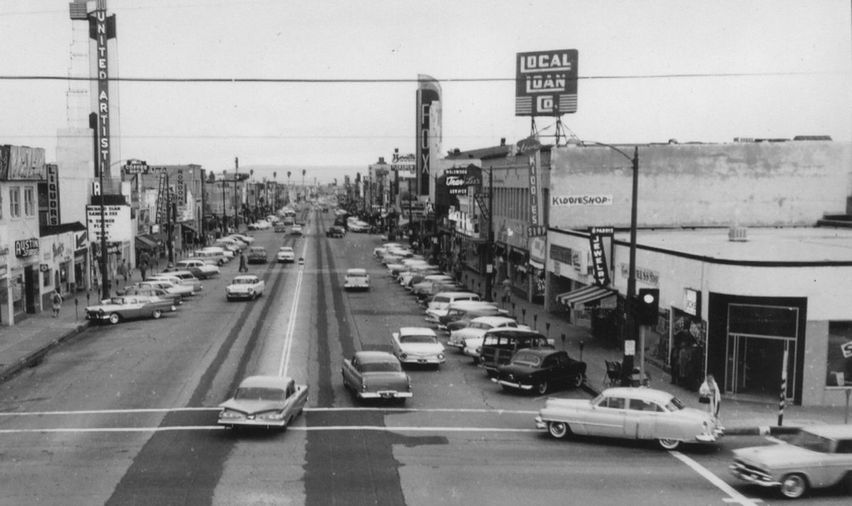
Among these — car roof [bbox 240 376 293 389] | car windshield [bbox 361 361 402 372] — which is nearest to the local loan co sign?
car windshield [bbox 361 361 402 372]

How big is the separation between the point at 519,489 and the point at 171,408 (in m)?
11.7

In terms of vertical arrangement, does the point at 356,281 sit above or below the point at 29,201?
below

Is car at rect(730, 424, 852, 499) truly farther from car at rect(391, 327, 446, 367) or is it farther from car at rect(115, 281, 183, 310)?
car at rect(115, 281, 183, 310)

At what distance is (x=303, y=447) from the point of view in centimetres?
2097

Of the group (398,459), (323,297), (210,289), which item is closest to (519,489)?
(398,459)

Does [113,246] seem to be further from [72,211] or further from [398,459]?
[398,459]

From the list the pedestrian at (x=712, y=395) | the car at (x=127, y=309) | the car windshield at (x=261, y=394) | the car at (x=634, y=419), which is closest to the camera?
Answer: the car at (x=634, y=419)

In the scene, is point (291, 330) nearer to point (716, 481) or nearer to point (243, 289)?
point (243, 289)

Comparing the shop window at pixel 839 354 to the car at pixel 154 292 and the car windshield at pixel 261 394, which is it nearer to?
the car windshield at pixel 261 394

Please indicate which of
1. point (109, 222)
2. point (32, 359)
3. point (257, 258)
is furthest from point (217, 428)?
point (257, 258)

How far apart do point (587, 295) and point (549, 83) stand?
21.8 meters

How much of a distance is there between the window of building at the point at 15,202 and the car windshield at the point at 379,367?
27.1m

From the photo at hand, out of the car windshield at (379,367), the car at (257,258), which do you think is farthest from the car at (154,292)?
the car at (257,258)

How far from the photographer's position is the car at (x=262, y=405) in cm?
2178
